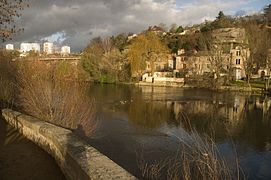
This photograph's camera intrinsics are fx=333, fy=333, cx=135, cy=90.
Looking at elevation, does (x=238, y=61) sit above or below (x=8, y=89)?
above

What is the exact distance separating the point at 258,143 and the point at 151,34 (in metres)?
63.7

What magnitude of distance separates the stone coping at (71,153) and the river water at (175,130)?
12.4 feet

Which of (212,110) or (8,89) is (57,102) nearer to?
(8,89)

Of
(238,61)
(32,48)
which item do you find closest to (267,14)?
(238,61)

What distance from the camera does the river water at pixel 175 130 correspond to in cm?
1678

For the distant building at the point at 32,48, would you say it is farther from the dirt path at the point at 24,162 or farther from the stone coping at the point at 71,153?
the stone coping at the point at 71,153

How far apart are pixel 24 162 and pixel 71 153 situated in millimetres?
3784

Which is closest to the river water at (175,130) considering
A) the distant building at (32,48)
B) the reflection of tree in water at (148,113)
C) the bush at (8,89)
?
the reflection of tree in water at (148,113)

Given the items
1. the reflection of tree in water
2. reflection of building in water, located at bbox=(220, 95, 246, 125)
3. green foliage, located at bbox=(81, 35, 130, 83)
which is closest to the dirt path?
the reflection of tree in water

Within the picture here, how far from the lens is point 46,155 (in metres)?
12.6

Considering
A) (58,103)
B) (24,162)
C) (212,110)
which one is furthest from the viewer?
(212,110)

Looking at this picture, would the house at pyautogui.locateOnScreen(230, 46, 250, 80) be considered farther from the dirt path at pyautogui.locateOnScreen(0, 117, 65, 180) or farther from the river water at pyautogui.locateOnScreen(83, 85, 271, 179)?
the dirt path at pyautogui.locateOnScreen(0, 117, 65, 180)

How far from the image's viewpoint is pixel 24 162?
40.5ft

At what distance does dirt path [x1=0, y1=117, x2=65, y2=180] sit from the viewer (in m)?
11.0
